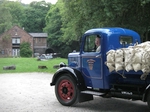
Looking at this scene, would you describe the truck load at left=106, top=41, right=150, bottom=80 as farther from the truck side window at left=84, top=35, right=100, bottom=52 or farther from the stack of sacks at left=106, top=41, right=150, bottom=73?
the truck side window at left=84, top=35, right=100, bottom=52

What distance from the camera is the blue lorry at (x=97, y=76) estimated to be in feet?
23.4

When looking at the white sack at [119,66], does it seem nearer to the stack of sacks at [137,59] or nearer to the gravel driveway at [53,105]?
the stack of sacks at [137,59]

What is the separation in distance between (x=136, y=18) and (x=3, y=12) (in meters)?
53.5

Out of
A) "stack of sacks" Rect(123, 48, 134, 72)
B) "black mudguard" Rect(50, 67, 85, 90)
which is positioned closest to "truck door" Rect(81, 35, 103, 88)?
"black mudguard" Rect(50, 67, 85, 90)

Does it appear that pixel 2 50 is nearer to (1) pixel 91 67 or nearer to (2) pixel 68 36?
(2) pixel 68 36

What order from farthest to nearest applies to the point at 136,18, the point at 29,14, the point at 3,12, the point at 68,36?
1. the point at 29,14
2. the point at 3,12
3. the point at 68,36
4. the point at 136,18

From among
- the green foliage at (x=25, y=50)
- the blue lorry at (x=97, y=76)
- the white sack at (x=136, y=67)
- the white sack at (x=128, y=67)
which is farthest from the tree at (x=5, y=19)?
the white sack at (x=136, y=67)

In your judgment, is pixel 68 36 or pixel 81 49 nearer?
pixel 81 49

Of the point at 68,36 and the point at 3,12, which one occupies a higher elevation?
the point at 3,12

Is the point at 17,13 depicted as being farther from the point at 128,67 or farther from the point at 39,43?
the point at 128,67

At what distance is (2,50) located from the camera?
7781 cm

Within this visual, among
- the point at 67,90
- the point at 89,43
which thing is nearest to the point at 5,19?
the point at 67,90

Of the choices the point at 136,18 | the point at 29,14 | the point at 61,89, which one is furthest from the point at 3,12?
the point at 61,89

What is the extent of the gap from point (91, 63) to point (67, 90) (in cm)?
126
